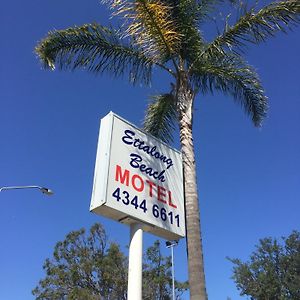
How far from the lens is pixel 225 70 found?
938cm

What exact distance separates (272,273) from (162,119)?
77.1 feet

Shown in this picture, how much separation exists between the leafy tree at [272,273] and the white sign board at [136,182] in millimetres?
25167

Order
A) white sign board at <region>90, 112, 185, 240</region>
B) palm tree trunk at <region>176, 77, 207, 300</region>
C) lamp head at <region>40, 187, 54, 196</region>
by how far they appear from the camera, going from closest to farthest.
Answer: white sign board at <region>90, 112, 185, 240</region>
palm tree trunk at <region>176, 77, 207, 300</region>
lamp head at <region>40, 187, 54, 196</region>

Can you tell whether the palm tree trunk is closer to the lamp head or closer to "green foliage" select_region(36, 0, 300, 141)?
"green foliage" select_region(36, 0, 300, 141)

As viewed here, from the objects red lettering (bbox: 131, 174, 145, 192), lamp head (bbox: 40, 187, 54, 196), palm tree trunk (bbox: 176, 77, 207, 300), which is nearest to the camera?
red lettering (bbox: 131, 174, 145, 192)

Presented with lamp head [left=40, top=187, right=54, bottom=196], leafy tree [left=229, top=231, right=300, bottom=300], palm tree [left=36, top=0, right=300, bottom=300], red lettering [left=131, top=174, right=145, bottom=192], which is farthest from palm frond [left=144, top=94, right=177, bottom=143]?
leafy tree [left=229, top=231, right=300, bottom=300]

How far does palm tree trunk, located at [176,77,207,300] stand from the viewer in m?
6.68

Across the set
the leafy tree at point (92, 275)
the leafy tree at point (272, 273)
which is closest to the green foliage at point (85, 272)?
the leafy tree at point (92, 275)

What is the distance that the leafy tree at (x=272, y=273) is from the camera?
2928 centimetres

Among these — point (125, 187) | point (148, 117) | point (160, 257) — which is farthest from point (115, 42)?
point (160, 257)

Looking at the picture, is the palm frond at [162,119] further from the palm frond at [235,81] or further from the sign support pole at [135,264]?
the sign support pole at [135,264]

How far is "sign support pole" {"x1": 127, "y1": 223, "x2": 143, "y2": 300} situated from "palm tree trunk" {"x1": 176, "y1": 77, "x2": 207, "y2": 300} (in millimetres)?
1361

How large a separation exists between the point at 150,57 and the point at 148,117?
192 cm

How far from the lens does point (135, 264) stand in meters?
5.62
